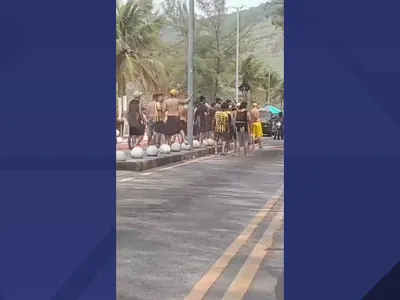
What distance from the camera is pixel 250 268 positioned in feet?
16.5

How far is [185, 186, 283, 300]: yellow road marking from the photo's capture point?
441 centimetres

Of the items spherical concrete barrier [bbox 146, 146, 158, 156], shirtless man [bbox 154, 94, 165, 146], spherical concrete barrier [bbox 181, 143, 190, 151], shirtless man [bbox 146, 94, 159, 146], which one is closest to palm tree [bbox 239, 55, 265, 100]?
spherical concrete barrier [bbox 181, 143, 190, 151]

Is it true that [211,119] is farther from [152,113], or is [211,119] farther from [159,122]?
[152,113]

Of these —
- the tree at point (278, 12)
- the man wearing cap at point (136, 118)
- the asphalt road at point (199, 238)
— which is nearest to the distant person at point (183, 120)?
the man wearing cap at point (136, 118)

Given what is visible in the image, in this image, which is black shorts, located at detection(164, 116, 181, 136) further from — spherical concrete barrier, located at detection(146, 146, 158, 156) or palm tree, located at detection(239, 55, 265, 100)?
palm tree, located at detection(239, 55, 265, 100)

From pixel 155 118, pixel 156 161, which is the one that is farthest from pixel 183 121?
pixel 156 161

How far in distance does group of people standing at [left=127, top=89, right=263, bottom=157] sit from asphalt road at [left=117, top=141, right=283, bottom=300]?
344 centimetres

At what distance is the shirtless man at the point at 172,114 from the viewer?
14.6m
